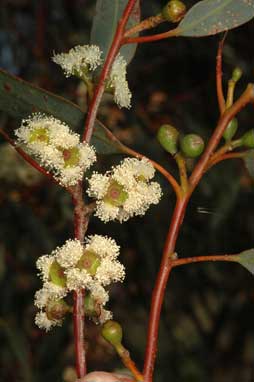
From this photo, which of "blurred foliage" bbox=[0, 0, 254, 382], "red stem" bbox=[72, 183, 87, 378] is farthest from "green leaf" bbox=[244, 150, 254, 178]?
"blurred foliage" bbox=[0, 0, 254, 382]

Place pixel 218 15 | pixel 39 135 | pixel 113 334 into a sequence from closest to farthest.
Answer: pixel 113 334 → pixel 39 135 → pixel 218 15

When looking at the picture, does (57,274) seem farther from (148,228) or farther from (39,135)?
(148,228)

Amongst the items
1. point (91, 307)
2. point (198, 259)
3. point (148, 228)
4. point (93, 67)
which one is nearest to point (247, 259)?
point (198, 259)

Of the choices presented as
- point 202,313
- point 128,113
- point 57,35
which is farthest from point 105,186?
point 57,35

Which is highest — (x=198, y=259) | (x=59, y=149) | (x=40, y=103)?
(x=40, y=103)

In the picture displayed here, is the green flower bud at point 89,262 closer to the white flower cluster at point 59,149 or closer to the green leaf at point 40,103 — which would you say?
the white flower cluster at point 59,149

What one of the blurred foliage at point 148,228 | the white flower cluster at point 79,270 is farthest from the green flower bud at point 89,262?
the blurred foliage at point 148,228
